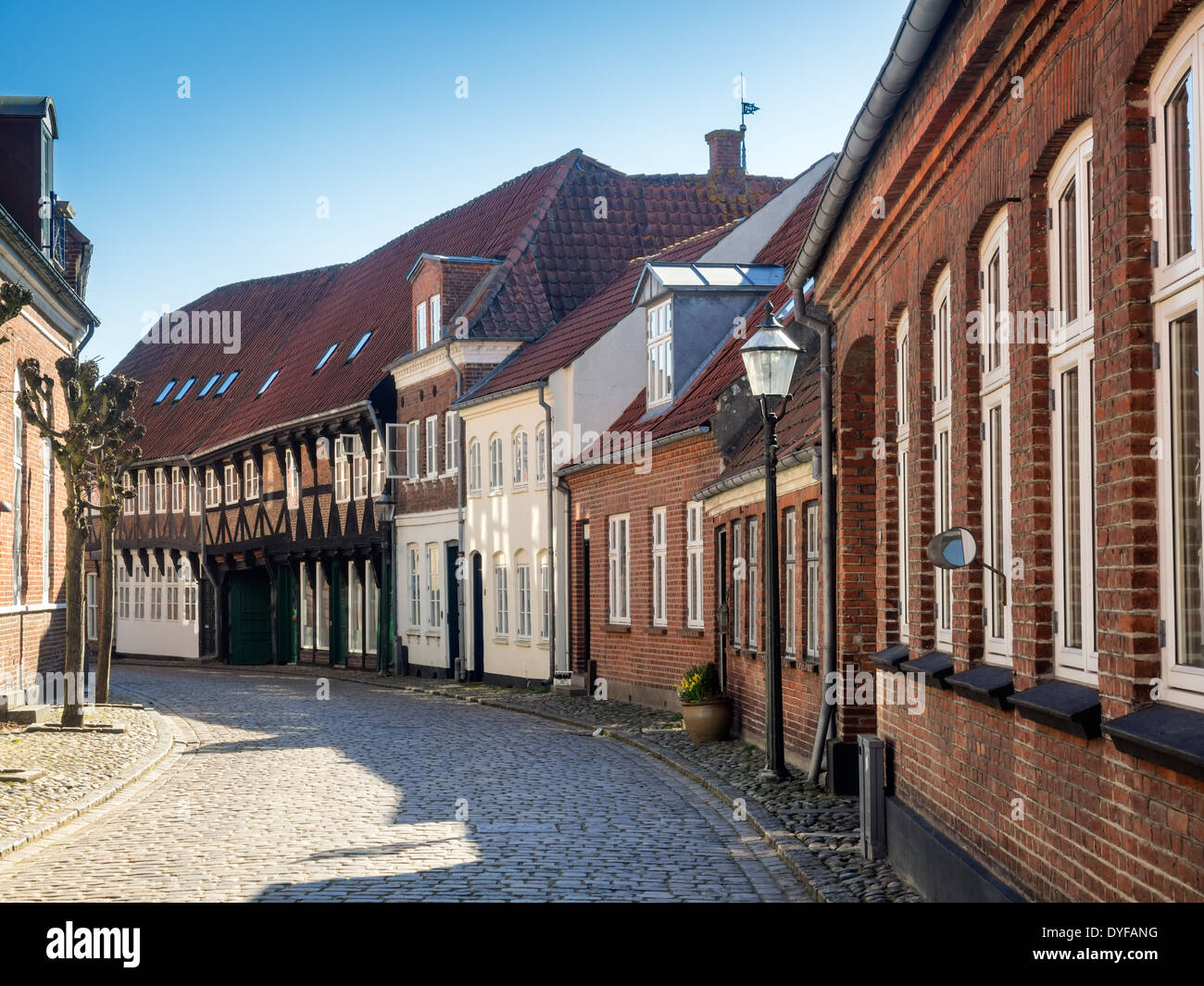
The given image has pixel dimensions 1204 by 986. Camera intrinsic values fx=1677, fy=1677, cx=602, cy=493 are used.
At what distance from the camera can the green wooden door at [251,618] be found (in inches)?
1662

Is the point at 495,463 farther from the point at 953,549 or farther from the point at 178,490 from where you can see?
the point at 953,549

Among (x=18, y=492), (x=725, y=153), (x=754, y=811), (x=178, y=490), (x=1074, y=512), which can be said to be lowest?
(x=754, y=811)

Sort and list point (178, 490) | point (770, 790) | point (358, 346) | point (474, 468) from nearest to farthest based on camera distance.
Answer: point (770, 790), point (474, 468), point (358, 346), point (178, 490)

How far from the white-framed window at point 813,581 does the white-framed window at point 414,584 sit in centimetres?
2000

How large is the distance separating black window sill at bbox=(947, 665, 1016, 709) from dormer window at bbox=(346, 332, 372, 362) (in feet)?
103

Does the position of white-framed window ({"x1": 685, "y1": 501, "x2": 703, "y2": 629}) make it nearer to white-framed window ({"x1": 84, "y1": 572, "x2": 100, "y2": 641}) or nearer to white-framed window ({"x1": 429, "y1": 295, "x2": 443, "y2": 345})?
white-framed window ({"x1": 429, "y1": 295, "x2": 443, "y2": 345})

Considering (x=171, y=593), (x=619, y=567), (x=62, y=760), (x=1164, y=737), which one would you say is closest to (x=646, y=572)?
(x=619, y=567)

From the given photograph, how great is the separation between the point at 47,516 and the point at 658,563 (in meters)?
9.74

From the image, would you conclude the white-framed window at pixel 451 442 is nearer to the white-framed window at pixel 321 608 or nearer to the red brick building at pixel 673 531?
the red brick building at pixel 673 531

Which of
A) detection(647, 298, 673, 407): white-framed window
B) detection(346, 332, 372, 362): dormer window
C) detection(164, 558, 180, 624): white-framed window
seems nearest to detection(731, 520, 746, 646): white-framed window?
detection(647, 298, 673, 407): white-framed window

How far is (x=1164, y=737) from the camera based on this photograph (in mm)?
4633

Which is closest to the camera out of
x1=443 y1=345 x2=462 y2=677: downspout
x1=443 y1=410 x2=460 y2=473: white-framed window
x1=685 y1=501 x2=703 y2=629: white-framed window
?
x1=685 y1=501 x2=703 y2=629: white-framed window

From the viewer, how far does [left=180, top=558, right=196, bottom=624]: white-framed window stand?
4481 centimetres
